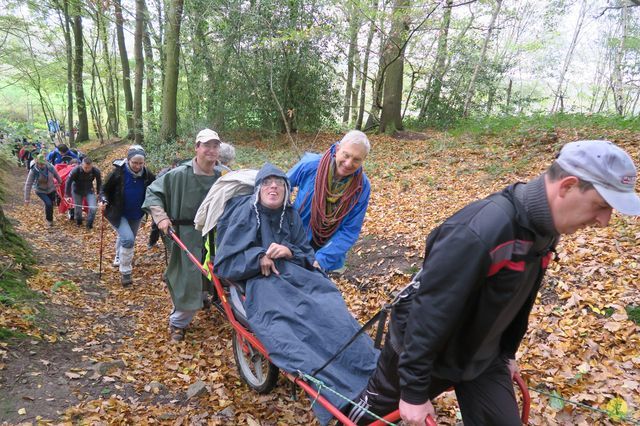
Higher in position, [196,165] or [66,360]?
[196,165]

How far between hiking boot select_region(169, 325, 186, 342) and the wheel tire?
121cm

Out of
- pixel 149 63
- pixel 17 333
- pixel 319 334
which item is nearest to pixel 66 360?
pixel 17 333

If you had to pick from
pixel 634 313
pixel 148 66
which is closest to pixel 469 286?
pixel 634 313

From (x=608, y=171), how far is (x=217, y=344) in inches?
181

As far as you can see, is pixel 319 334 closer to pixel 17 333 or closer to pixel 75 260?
pixel 17 333

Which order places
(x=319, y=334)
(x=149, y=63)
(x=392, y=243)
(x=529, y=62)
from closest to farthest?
(x=319, y=334) → (x=392, y=243) → (x=149, y=63) → (x=529, y=62)

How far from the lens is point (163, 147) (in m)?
15.8

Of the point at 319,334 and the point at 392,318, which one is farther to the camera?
the point at 319,334

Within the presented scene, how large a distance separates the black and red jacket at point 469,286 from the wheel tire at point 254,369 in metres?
2.18

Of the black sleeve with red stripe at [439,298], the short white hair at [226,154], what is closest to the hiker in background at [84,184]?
the short white hair at [226,154]

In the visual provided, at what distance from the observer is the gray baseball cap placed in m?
1.47

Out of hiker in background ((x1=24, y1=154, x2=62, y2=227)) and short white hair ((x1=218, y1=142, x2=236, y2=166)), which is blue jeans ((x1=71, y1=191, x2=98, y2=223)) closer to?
hiker in background ((x1=24, y1=154, x2=62, y2=227))

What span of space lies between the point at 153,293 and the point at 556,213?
251 inches

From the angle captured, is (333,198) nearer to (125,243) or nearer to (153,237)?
(125,243)
